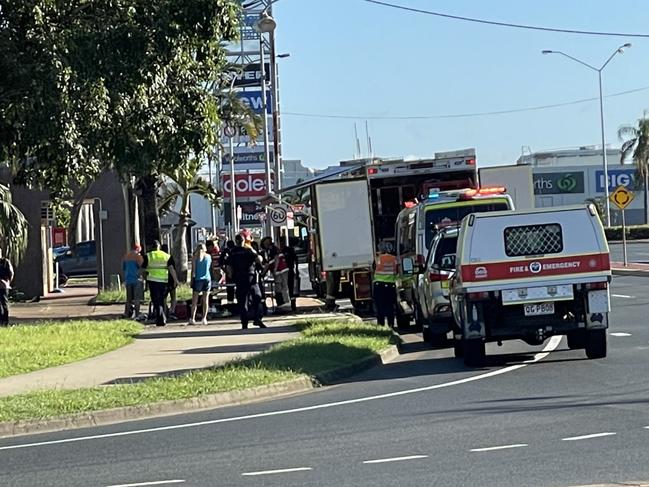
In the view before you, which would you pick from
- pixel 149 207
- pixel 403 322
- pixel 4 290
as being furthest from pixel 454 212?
pixel 149 207

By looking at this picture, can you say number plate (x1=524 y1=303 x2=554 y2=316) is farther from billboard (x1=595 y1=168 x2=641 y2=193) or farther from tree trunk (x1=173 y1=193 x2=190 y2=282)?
billboard (x1=595 y1=168 x2=641 y2=193)

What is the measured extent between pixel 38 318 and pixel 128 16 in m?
13.7

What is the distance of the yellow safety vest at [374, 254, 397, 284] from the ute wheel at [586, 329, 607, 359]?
700cm

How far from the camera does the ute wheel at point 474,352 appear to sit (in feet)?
54.2

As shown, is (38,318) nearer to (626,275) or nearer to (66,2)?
(66,2)

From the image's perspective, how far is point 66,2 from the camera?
680 inches

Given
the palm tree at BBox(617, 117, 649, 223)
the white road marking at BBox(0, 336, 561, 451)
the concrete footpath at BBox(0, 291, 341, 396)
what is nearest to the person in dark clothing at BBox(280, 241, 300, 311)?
the concrete footpath at BBox(0, 291, 341, 396)

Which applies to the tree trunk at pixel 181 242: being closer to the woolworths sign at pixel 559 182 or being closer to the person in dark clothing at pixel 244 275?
the person in dark clothing at pixel 244 275

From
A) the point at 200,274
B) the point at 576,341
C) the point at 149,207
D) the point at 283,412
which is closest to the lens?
the point at 283,412

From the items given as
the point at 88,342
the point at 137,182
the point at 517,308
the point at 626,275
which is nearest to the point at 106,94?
the point at 88,342

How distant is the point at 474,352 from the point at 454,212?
6317mm

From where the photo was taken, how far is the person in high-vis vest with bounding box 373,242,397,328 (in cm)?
2334

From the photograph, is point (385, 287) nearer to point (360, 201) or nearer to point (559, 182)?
point (360, 201)

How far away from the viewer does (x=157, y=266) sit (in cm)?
2483
